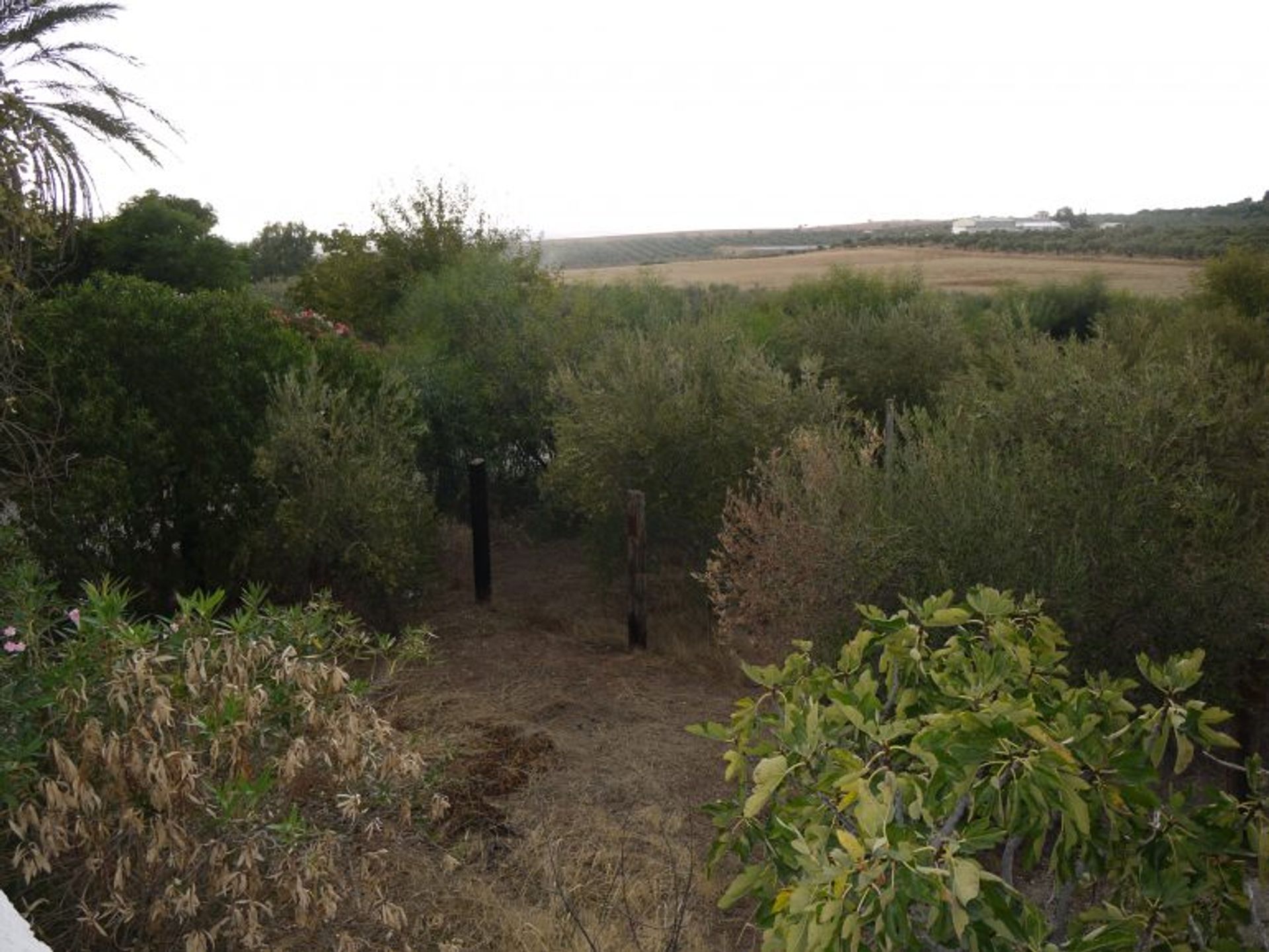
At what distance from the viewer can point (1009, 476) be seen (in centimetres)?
799

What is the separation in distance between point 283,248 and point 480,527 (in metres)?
59.9

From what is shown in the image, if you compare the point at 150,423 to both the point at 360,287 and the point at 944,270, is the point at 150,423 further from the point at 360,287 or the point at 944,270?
the point at 944,270

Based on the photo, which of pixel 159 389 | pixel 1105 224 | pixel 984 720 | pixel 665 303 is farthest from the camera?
pixel 1105 224

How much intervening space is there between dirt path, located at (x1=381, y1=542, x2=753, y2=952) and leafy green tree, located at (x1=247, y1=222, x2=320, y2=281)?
57781 mm

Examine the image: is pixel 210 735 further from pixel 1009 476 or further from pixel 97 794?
pixel 1009 476

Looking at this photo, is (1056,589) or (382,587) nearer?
(1056,589)

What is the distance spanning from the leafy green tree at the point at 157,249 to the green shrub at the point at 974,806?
26494 millimetres

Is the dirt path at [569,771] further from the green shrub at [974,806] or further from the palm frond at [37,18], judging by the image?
the palm frond at [37,18]

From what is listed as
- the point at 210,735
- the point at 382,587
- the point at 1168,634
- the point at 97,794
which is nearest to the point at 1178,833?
the point at 210,735

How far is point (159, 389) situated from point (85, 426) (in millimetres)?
836

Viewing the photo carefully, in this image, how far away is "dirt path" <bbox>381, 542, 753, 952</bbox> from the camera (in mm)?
5680

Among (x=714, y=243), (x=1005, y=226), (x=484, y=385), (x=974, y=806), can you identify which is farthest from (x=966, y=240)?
(x=974, y=806)

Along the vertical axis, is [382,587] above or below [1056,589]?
below

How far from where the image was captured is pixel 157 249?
28172 mm
